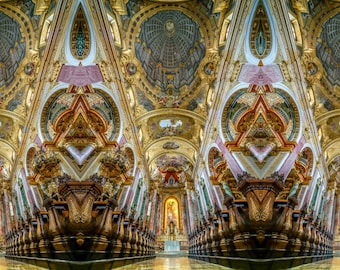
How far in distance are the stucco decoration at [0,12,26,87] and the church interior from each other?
5 centimetres

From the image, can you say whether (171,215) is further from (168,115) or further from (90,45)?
(90,45)

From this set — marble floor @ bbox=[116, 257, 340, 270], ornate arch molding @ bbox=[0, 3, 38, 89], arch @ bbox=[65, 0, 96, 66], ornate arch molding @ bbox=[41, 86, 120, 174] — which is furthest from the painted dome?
marble floor @ bbox=[116, 257, 340, 270]

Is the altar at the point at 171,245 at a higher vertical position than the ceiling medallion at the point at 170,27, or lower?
lower

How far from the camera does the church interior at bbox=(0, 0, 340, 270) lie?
28.6 feet

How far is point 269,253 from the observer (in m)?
7.57

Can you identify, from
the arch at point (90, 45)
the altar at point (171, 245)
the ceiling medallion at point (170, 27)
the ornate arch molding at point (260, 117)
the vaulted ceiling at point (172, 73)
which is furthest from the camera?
the altar at point (171, 245)

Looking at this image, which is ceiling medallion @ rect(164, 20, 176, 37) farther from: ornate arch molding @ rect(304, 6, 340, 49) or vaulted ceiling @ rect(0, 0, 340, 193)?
ornate arch molding @ rect(304, 6, 340, 49)

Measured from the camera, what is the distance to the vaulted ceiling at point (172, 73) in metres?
13.6

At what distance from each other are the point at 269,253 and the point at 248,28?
27.9 feet

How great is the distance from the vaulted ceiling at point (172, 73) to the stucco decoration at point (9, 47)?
5 centimetres

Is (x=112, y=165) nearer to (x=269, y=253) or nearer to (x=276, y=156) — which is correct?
(x=276, y=156)

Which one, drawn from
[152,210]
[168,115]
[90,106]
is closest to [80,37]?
[90,106]

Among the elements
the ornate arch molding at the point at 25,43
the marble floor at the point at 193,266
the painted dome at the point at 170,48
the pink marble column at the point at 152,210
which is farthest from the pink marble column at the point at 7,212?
the marble floor at the point at 193,266

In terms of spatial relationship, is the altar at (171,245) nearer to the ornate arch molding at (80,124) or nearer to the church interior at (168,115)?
the church interior at (168,115)
